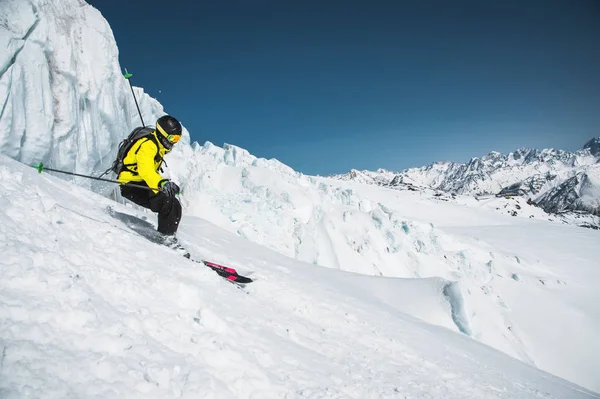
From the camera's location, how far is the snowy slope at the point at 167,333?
93.6 inches

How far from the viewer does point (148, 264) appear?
4.40 meters

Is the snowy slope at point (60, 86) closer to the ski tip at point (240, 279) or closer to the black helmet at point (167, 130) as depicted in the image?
the black helmet at point (167, 130)

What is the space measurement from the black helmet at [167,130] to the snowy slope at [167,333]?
169 cm

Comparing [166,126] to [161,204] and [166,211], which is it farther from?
[166,211]

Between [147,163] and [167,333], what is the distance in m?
3.25

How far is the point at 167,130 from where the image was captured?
18.1 ft

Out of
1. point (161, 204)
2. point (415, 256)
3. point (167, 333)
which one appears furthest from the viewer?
point (415, 256)

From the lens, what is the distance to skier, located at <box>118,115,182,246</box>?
5.49 metres

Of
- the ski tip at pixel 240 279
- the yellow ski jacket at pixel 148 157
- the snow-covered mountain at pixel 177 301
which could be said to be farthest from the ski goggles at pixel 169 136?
the ski tip at pixel 240 279

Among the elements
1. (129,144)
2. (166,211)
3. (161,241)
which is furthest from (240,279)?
(129,144)

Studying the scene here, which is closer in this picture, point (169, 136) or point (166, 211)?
point (169, 136)

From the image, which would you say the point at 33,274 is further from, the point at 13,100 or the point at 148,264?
the point at 13,100

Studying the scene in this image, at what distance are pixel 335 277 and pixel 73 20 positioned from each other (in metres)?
11.9

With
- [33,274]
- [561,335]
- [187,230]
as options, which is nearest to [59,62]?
[187,230]
